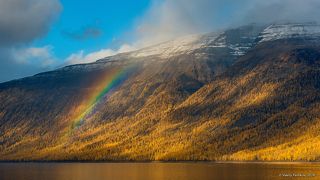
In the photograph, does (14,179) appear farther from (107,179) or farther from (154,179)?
(154,179)

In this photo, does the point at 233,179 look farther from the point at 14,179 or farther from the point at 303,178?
the point at 14,179

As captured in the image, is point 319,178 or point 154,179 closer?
point 319,178

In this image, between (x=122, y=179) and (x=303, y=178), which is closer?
(x=303, y=178)

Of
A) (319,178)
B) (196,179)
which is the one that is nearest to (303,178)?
(319,178)

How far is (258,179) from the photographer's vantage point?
598ft

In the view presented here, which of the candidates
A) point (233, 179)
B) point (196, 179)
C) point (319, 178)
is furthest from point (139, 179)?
point (319, 178)

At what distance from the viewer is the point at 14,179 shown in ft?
652

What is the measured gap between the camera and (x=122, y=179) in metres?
198

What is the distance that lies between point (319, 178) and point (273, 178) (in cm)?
1668

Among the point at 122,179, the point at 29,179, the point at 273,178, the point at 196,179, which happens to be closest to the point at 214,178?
the point at 196,179

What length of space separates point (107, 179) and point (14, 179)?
33.6 meters

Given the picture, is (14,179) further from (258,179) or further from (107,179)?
(258,179)

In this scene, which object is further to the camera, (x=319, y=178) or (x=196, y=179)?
(x=196, y=179)

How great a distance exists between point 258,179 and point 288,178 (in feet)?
32.2
